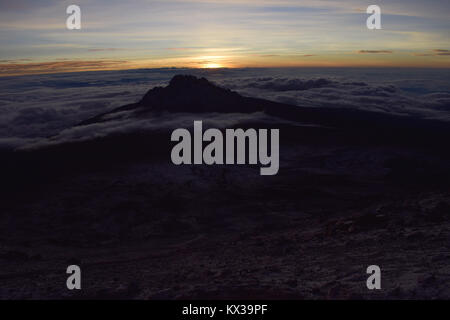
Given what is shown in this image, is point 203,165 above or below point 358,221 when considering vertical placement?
above

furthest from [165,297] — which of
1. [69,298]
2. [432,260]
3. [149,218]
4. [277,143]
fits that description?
[277,143]

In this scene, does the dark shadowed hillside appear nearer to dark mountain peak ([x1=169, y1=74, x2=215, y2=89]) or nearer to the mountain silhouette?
the mountain silhouette

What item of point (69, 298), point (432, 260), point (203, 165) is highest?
point (203, 165)

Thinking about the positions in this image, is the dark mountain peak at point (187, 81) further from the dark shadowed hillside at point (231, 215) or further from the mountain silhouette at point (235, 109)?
the dark shadowed hillside at point (231, 215)

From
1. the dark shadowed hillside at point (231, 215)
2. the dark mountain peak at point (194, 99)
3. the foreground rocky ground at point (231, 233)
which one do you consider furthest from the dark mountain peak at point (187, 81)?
the foreground rocky ground at point (231, 233)

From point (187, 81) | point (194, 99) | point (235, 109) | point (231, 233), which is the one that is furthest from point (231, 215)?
point (194, 99)

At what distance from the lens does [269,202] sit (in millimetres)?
58344

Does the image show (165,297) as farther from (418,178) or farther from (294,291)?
(418,178)

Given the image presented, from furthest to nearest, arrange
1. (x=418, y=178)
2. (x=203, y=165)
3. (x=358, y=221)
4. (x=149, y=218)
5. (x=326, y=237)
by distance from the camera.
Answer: (x=203, y=165), (x=418, y=178), (x=149, y=218), (x=358, y=221), (x=326, y=237)

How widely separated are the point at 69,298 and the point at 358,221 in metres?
23.8

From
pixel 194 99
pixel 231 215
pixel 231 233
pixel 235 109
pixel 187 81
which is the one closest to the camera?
pixel 231 233

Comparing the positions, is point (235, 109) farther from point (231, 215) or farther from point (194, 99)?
point (231, 215)

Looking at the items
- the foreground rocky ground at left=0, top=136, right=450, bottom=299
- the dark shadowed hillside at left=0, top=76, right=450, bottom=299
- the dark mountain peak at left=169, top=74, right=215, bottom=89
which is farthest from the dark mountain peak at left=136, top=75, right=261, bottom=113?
the foreground rocky ground at left=0, top=136, right=450, bottom=299

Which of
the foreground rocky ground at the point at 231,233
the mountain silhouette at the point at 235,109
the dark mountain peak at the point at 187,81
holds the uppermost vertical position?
the dark mountain peak at the point at 187,81
